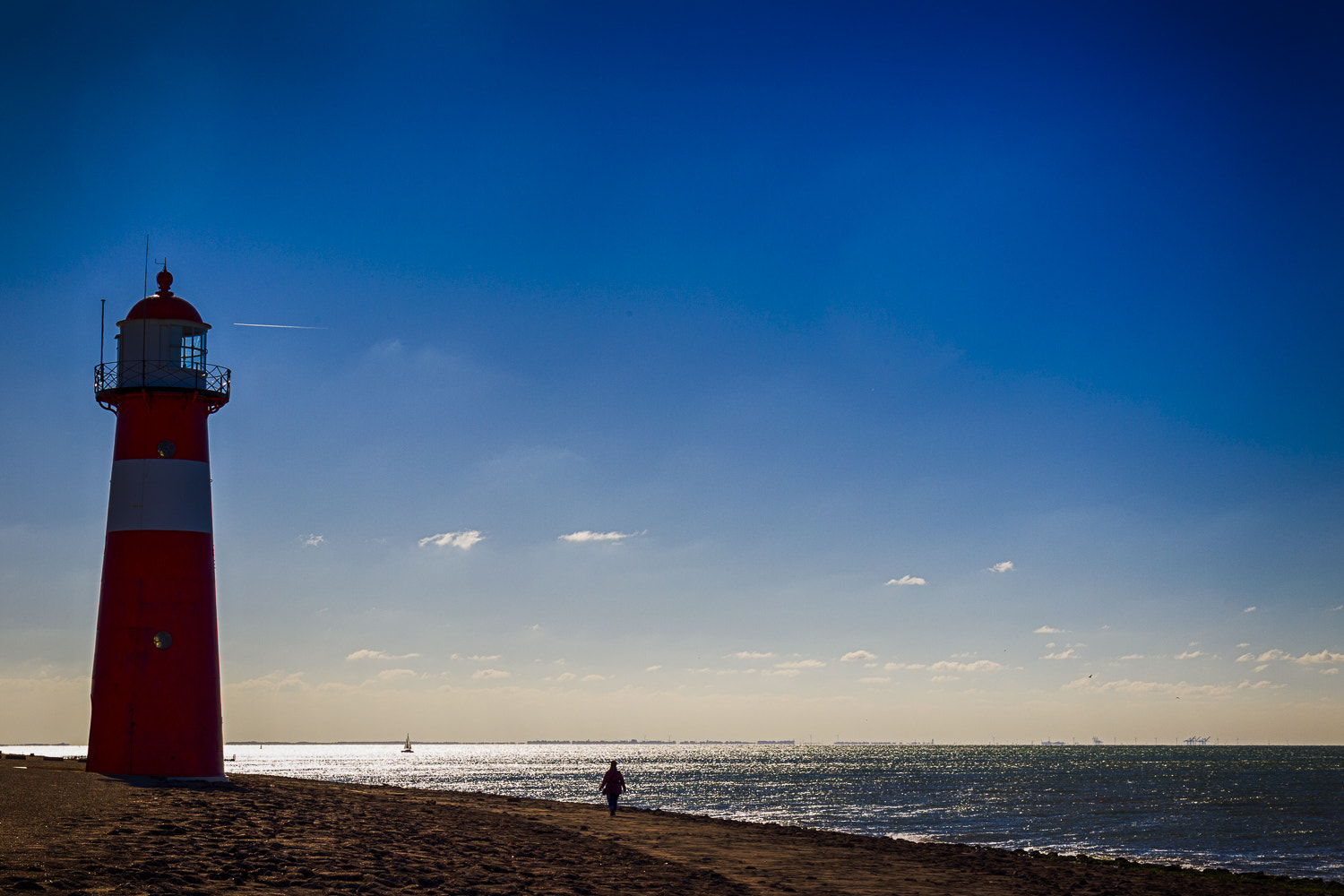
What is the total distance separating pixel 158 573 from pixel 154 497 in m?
1.73

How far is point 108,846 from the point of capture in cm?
1320

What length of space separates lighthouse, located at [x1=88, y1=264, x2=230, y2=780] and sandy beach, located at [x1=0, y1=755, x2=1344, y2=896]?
4.27 feet

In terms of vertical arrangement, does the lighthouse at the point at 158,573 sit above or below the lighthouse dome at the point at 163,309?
below

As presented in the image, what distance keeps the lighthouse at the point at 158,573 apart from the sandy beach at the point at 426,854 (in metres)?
1.30

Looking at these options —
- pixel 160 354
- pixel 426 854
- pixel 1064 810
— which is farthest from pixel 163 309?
pixel 1064 810

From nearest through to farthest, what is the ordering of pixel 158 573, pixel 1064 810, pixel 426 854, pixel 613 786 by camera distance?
pixel 426 854
pixel 158 573
pixel 613 786
pixel 1064 810

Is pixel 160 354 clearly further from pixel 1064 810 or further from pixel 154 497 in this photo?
pixel 1064 810

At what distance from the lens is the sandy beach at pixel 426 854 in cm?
1284

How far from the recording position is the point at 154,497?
79.9ft

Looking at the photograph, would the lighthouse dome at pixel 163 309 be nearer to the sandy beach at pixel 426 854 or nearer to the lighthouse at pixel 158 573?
the lighthouse at pixel 158 573

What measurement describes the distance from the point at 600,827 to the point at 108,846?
16.1 m

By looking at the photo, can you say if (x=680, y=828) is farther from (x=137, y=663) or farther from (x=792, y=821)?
(x=792, y=821)

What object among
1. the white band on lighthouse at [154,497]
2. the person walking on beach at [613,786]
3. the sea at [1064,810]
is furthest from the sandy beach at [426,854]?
the sea at [1064,810]

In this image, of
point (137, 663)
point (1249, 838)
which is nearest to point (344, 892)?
point (137, 663)
